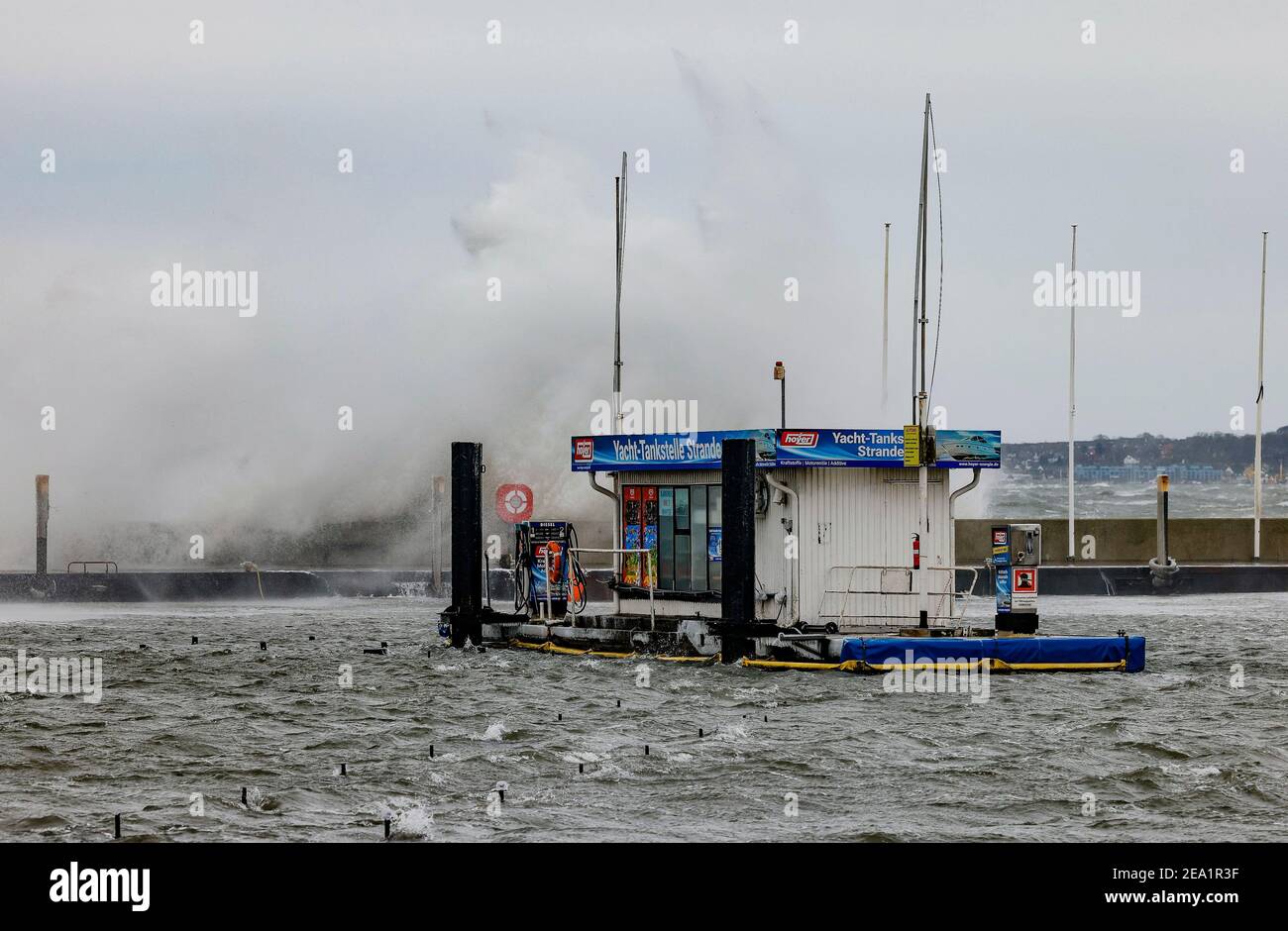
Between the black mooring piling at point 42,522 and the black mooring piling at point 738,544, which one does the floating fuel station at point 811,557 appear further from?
the black mooring piling at point 42,522

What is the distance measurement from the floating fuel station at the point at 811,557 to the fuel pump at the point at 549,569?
0.95 metres

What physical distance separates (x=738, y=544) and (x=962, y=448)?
407cm

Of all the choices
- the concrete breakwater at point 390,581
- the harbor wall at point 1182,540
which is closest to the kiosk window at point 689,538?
the concrete breakwater at point 390,581

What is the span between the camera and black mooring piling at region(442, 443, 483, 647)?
96.1 ft

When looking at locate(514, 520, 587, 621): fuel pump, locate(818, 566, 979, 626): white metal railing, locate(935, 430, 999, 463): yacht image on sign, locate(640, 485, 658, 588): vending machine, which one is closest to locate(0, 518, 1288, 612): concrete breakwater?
locate(514, 520, 587, 621): fuel pump

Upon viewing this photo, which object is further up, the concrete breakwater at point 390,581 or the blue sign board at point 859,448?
the blue sign board at point 859,448

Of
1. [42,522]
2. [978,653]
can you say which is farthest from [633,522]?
[42,522]

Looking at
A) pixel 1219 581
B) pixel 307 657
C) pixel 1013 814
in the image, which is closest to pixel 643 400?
pixel 1219 581

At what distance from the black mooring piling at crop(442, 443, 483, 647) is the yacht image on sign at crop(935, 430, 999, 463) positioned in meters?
8.31

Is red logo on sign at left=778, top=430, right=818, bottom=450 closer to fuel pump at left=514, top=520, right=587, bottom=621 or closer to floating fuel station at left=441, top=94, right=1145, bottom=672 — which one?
floating fuel station at left=441, top=94, right=1145, bottom=672

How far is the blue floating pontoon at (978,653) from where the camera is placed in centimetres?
2436

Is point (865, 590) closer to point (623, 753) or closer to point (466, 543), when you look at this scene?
point (466, 543)

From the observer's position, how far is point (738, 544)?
2517 centimetres
